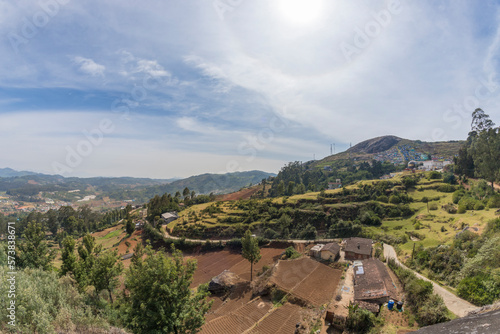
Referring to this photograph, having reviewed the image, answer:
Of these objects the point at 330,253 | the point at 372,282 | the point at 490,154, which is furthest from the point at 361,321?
the point at 490,154

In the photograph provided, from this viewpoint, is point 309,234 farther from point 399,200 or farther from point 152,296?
point 152,296

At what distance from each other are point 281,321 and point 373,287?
9.79 metres

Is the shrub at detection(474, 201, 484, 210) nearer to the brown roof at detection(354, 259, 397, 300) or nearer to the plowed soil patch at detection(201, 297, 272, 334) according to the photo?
the brown roof at detection(354, 259, 397, 300)

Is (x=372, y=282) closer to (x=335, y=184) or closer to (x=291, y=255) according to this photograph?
(x=291, y=255)

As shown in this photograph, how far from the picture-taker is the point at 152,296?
1073 centimetres

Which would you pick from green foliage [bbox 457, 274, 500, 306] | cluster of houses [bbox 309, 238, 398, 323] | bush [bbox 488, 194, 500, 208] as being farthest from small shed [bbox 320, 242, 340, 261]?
bush [bbox 488, 194, 500, 208]

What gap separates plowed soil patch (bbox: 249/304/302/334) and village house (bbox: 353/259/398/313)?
241 inches

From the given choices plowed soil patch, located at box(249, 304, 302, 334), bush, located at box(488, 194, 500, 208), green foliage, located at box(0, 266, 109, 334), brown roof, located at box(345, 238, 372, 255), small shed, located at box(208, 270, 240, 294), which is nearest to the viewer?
green foliage, located at box(0, 266, 109, 334)

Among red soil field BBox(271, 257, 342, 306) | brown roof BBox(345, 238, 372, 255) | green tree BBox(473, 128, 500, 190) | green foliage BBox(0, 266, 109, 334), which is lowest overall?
red soil field BBox(271, 257, 342, 306)

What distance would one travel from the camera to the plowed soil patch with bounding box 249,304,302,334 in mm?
19500

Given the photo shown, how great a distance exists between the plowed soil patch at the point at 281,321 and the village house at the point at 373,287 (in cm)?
611

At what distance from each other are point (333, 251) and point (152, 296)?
3101 cm

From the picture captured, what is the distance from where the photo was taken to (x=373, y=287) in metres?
21.9

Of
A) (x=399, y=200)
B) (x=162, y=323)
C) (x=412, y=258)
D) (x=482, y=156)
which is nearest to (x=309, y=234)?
(x=412, y=258)
